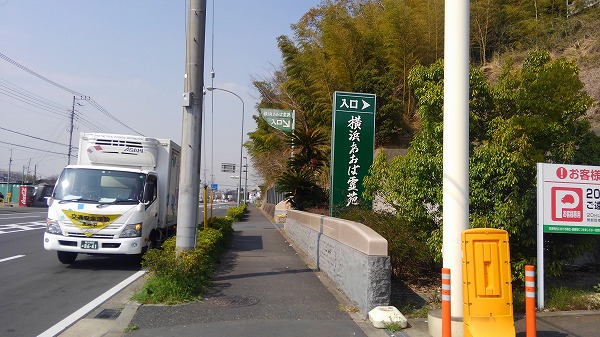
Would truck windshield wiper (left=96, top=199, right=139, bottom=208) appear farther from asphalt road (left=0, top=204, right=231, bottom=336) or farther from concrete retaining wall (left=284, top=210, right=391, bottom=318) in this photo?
concrete retaining wall (left=284, top=210, right=391, bottom=318)

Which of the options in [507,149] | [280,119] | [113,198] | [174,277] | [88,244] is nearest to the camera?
[174,277]

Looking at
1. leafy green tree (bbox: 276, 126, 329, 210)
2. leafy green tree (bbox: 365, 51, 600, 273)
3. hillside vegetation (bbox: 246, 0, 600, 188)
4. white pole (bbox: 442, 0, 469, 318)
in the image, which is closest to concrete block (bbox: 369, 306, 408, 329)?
white pole (bbox: 442, 0, 469, 318)

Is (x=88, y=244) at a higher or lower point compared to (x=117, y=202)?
lower

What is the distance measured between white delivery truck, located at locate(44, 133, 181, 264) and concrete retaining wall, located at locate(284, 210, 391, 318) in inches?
155

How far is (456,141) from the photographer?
682 cm

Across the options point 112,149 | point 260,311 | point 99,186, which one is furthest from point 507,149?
point 112,149

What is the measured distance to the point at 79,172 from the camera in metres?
11.7

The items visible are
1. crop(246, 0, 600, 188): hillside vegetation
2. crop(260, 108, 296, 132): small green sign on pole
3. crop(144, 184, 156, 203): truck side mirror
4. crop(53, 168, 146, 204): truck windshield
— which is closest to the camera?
crop(53, 168, 146, 204): truck windshield

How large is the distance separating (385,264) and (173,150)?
26.2 ft

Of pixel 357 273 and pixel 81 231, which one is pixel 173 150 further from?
pixel 357 273

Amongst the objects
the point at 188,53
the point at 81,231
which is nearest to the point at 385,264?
the point at 188,53

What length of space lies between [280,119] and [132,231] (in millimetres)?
11160

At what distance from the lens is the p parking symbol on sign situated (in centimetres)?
798

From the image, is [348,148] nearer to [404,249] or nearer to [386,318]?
[404,249]
